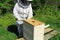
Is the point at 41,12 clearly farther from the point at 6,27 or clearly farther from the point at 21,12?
the point at 21,12

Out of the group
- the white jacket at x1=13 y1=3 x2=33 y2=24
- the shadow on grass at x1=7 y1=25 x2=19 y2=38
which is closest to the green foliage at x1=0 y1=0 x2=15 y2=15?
the shadow on grass at x1=7 y1=25 x2=19 y2=38

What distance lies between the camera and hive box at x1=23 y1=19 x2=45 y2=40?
5605 millimetres

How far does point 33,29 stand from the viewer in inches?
219

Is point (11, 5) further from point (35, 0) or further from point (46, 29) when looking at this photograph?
point (46, 29)

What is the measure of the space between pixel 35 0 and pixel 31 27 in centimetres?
363

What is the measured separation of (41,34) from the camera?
5.84 meters

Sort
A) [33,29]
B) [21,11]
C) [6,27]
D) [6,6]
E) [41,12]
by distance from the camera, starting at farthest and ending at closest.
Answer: [41,12] < [6,6] < [6,27] < [21,11] < [33,29]

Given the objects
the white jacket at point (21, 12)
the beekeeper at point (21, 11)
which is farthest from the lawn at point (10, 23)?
the white jacket at point (21, 12)

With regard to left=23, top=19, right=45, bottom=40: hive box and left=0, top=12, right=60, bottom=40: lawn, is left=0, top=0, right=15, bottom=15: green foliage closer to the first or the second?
left=0, top=12, right=60, bottom=40: lawn

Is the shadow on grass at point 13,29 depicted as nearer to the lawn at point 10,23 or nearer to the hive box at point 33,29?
the lawn at point 10,23

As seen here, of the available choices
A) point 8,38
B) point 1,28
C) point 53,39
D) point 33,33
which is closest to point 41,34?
point 33,33

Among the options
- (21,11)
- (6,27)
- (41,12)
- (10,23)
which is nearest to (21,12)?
(21,11)

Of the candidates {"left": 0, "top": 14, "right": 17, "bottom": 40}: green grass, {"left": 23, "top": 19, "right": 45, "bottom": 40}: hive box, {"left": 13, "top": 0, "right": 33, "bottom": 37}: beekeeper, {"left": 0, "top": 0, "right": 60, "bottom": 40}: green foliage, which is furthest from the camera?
{"left": 0, "top": 0, "right": 60, "bottom": 40}: green foliage

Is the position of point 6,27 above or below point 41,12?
below
